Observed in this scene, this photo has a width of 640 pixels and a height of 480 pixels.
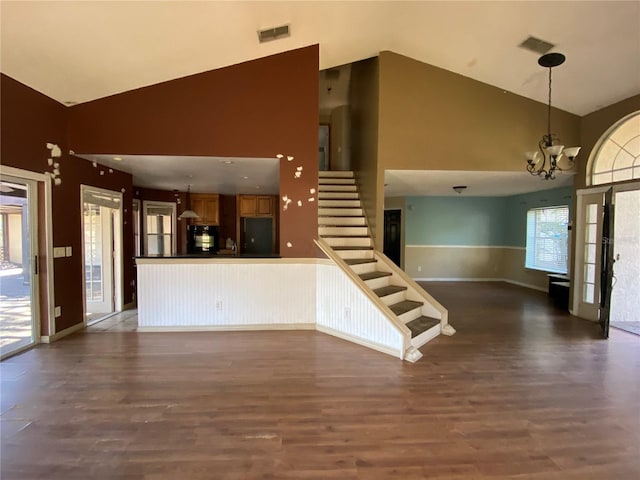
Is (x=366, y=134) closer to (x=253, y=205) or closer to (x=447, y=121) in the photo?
(x=447, y=121)

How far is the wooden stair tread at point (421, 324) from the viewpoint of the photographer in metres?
3.96

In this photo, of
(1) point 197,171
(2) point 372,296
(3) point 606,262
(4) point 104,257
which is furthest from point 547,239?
(4) point 104,257

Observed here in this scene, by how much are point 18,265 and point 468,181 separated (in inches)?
268

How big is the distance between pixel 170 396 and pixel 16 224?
2.82 meters

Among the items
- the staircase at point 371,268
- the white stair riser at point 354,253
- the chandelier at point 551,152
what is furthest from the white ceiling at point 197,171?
the chandelier at point 551,152

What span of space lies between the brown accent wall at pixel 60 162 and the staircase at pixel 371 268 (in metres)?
3.45

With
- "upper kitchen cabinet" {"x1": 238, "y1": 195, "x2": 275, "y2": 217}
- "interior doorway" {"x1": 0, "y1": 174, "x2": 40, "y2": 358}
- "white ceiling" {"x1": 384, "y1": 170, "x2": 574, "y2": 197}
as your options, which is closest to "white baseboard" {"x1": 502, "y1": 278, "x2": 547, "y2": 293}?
"white ceiling" {"x1": 384, "y1": 170, "x2": 574, "y2": 197}

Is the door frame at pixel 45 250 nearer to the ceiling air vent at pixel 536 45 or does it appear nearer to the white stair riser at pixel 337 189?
the white stair riser at pixel 337 189

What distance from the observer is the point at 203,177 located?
19.1ft

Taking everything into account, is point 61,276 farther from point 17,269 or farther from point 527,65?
point 527,65

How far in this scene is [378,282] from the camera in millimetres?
4676

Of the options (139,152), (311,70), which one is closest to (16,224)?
(139,152)

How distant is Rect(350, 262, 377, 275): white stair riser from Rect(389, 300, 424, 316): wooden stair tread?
2.21 ft

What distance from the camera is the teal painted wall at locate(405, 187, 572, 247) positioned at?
8.90 m
